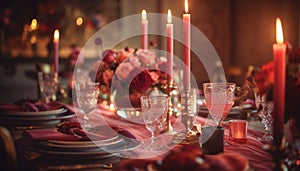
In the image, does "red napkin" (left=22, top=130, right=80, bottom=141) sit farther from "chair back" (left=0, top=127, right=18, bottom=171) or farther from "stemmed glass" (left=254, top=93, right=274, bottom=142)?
"stemmed glass" (left=254, top=93, right=274, bottom=142)

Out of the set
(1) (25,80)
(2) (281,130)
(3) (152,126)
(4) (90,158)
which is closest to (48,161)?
(4) (90,158)

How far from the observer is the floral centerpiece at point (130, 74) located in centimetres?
198

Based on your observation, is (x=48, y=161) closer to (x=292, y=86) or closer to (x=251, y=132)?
(x=292, y=86)

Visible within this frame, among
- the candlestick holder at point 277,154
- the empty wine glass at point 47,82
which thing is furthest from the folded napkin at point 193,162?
the empty wine glass at point 47,82

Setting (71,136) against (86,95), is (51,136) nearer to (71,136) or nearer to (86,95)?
(71,136)

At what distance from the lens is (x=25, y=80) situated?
529cm

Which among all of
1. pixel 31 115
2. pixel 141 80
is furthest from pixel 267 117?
pixel 31 115

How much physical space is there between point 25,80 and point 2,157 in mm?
4178

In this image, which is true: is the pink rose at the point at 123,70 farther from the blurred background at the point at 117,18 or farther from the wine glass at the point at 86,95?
the blurred background at the point at 117,18

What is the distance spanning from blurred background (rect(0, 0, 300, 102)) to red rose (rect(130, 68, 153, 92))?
2983 millimetres

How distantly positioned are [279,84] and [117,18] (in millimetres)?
4941

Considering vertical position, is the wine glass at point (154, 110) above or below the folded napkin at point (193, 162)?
above

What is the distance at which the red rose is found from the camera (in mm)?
1954

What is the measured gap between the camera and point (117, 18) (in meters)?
5.89
